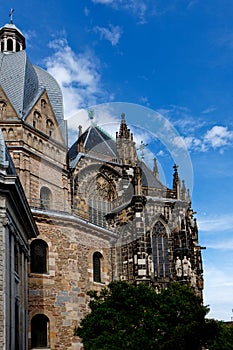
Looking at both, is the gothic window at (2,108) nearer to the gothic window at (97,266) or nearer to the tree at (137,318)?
the gothic window at (97,266)

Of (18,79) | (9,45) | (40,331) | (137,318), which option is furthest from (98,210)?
(137,318)

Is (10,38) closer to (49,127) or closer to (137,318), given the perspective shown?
(49,127)

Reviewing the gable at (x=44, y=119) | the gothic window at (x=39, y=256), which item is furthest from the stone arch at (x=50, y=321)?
the gable at (x=44, y=119)

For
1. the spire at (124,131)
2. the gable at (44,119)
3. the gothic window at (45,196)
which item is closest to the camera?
the gothic window at (45,196)

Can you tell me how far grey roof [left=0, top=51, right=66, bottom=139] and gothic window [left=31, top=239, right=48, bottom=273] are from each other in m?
9.34

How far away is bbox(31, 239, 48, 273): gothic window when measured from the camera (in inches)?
977

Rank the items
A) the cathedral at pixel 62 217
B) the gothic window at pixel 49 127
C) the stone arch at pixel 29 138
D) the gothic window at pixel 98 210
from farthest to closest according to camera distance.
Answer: the gothic window at pixel 98 210 < the gothic window at pixel 49 127 < the stone arch at pixel 29 138 < the cathedral at pixel 62 217

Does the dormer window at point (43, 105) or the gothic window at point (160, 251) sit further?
the gothic window at point (160, 251)

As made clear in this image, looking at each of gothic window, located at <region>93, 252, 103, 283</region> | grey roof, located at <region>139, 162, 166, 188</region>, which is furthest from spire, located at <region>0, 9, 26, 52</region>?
gothic window, located at <region>93, 252, 103, 283</region>

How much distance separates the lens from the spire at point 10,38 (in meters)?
37.6

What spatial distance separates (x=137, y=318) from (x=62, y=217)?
24.1 ft

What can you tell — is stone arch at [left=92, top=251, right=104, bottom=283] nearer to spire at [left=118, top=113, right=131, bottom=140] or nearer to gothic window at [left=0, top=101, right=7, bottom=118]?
gothic window at [left=0, top=101, right=7, bottom=118]

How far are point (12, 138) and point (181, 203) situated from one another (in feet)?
51.2

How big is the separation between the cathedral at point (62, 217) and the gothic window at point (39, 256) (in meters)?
0.05
